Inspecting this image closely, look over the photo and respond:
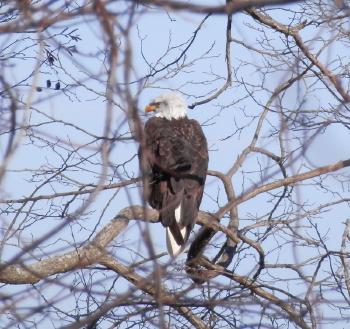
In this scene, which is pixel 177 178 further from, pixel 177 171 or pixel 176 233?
pixel 176 233

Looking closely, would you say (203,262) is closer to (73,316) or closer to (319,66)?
(73,316)

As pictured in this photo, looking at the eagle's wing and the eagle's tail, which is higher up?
the eagle's wing

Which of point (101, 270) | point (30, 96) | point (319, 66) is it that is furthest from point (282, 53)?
point (30, 96)

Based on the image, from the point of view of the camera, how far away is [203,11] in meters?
1.39

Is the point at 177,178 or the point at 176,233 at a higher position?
the point at 177,178

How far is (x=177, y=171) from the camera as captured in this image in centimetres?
513

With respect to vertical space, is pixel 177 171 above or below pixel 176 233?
above

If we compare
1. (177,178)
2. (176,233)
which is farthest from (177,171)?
(176,233)

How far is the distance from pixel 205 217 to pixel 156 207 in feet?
1.06

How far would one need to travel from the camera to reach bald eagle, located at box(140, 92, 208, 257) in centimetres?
520

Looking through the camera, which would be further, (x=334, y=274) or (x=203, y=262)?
(x=203, y=262)

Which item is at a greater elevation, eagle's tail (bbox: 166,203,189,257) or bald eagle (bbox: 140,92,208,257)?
bald eagle (bbox: 140,92,208,257)

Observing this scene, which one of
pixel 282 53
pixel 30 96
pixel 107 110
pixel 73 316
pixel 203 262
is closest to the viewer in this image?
pixel 107 110

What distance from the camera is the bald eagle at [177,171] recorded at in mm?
5195
